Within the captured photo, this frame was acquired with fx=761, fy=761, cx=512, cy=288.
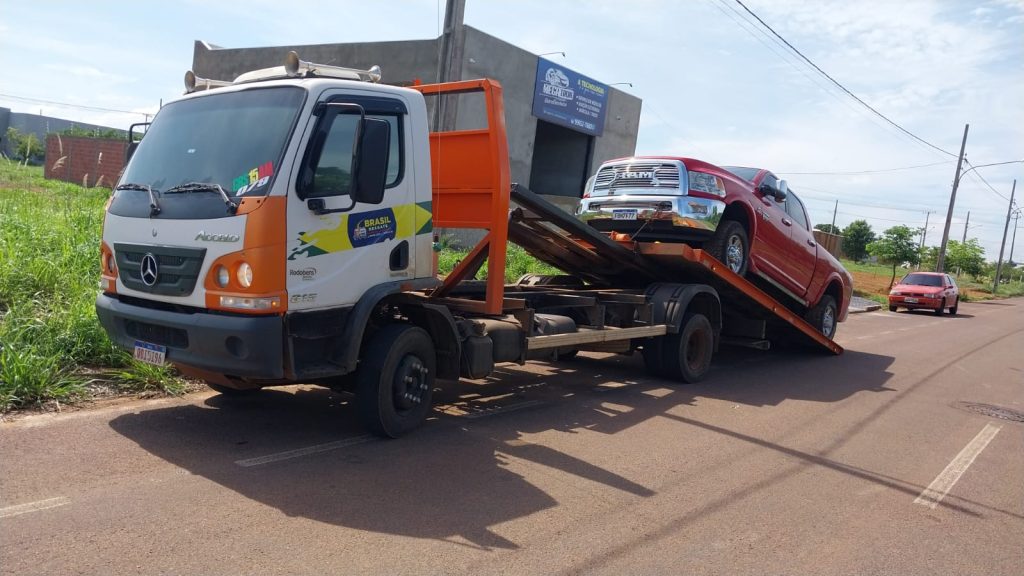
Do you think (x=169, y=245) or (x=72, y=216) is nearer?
(x=169, y=245)

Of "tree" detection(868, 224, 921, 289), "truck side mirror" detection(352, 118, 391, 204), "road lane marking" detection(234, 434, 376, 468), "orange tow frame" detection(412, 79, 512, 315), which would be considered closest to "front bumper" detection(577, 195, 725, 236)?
"orange tow frame" detection(412, 79, 512, 315)

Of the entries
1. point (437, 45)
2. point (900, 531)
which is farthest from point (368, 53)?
point (900, 531)

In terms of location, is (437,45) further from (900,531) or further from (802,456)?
(900,531)

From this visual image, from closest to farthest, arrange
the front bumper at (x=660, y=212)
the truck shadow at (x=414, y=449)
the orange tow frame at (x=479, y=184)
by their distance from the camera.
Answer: the truck shadow at (x=414, y=449) < the orange tow frame at (x=479, y=184) < the front bumper at (x=660, y=212)

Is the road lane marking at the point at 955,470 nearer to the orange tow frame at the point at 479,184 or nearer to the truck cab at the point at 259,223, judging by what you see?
the orange tow frame at the point at 479,184

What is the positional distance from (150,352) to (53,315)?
108 inches

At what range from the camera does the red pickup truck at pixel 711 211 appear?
28.8 feet

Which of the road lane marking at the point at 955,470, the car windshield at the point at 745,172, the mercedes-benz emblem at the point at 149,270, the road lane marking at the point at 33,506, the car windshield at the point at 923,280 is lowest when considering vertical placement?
the road lane marking at the point at 33,506

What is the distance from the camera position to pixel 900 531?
186 inches

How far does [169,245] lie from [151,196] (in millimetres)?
437

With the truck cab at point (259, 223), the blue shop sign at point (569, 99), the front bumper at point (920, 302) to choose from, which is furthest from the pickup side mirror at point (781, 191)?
the front bumper at point (920, 302)

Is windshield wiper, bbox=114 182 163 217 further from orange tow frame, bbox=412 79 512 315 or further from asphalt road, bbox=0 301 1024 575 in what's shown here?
orange tow frame, bbox=412 79 512 315

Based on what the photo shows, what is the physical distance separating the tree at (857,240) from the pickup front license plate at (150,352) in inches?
3361

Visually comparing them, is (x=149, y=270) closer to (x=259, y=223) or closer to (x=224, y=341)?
(x=224, y=341)
